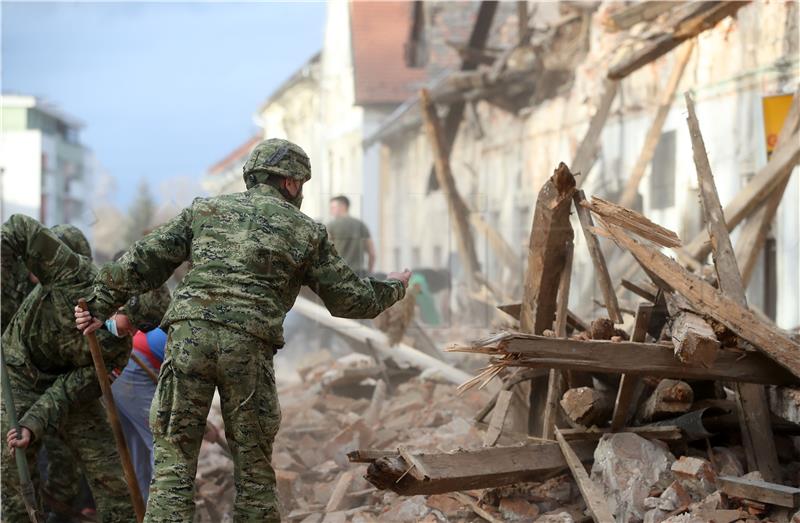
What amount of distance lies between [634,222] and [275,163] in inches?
79.9

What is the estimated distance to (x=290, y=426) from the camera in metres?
9.08

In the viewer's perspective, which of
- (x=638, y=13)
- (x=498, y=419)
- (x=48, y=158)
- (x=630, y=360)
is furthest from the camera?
(x=48, y=158)

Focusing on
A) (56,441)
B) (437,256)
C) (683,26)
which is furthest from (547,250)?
(437,256)

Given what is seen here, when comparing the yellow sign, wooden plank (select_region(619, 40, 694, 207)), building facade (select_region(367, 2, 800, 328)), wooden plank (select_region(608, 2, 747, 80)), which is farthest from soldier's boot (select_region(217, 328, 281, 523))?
wooden plank (select_region(619, 40, 694, 207))

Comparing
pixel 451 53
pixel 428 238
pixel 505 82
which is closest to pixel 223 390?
pixel 428 238

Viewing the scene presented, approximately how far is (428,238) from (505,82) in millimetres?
6857

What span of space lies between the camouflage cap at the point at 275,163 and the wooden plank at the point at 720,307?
1.83m

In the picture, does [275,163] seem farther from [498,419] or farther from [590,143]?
[590,143]

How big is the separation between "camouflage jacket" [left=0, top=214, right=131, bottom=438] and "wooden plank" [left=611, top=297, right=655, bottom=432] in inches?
116

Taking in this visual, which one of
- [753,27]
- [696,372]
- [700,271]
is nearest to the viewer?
[696,372]

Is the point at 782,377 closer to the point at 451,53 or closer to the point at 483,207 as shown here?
the point at 483,207

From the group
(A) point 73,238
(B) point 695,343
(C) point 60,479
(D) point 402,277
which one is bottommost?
(C) point 60,479

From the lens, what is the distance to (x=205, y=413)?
5160 mm

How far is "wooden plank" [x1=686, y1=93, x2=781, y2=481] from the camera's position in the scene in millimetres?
5758
